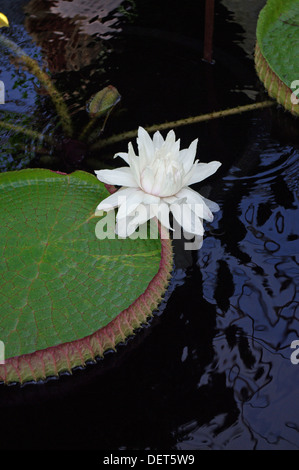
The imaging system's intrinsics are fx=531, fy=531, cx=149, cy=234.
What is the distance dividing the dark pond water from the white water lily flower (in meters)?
0.32

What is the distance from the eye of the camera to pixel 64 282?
4.94 ft

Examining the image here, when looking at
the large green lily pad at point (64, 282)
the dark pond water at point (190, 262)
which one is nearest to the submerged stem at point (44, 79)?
the dark pond water at point (190, 262)

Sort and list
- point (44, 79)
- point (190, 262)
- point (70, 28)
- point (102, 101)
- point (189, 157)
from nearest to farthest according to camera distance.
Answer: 1. point (189, 157)
2. point (190, 262)
3. point (102, 101)
4. point (44, 79)
5. point (70, 28)

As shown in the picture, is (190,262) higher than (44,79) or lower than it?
lower

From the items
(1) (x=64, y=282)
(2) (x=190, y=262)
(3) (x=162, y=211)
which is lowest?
(2) (x=190, y=262)

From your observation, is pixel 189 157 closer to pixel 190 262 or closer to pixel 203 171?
pixel 203 171

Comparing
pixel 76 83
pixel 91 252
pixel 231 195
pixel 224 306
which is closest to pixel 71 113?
pixel 76 83

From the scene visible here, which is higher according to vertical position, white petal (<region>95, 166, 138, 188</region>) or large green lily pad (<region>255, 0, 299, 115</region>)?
large green lily pad (<region>255, 0, 299, 115</region>)

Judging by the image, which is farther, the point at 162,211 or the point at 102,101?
the point at 102,101

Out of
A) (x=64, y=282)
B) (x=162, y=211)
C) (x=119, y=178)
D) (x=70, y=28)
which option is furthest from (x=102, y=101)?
(x=64, y=282)

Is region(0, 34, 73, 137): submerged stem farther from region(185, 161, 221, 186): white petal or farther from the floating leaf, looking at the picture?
region(185, 161, 221, 186): white petal

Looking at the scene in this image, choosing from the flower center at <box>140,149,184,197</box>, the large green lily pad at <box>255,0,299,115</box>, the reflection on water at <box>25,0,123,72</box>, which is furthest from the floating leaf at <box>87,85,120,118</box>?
the flower center at <box>140,149,184,197</box>

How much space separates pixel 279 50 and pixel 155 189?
126cm

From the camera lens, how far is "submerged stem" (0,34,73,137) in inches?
91.5
